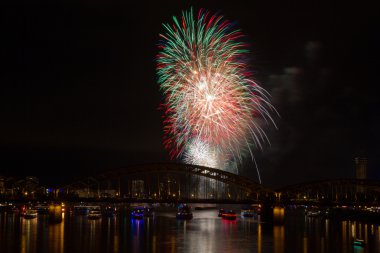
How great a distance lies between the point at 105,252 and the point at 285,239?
2447 cm

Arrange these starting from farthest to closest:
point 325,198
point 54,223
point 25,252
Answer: point 325,198 → point 54,223 → point 25,252

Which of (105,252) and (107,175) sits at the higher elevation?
(107,175)

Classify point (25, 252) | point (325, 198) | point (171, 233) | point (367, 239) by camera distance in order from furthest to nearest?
1. point (325, 198)
2. point (171, 233)
3. point (367, 239)
4. point (25, 252)

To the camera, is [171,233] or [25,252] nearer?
[25,252]

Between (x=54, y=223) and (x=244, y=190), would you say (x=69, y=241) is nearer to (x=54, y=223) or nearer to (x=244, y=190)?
(x=54, y=223)

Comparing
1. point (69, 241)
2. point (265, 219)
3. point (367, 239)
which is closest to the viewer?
point (69, 241)

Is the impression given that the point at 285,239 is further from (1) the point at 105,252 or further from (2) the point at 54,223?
(2) the point at 54,223

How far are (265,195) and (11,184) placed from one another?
66.9m

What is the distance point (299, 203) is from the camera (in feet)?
308

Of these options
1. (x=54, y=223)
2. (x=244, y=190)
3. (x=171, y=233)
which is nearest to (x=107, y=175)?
(x=54, y=223)

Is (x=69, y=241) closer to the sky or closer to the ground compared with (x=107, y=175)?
closer to the ground

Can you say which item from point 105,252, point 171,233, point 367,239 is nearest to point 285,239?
point 367,239

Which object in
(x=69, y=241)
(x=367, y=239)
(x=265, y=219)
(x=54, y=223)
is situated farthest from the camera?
(x=265, y=219)

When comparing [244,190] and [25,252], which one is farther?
[244,190]
